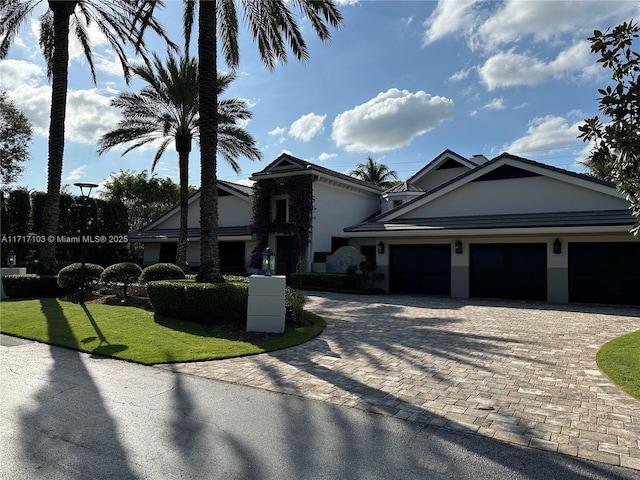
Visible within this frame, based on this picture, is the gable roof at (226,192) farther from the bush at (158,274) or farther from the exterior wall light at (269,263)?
the exterior wall light at (269,263)

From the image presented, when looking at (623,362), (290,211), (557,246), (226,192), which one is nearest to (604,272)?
(557,246)

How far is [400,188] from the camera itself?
26.1 m

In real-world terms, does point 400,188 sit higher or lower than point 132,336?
higher

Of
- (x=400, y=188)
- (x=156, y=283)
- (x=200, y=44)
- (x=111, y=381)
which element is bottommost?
(x=111, y=381)

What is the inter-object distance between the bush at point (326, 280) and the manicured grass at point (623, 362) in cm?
1135

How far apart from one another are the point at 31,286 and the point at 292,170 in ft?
43.1

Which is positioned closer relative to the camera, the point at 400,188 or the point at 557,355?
the point at 557,355

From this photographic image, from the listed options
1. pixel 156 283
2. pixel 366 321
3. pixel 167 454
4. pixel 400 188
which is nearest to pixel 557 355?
pixel 366 321

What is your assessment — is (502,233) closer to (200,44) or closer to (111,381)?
(200,44)

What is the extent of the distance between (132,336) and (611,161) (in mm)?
8934

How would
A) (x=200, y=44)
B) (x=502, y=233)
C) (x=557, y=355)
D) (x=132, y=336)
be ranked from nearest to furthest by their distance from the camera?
(x=557, y=355), (x=132, y=336), (x=200, y=44), (x=502, y=233)

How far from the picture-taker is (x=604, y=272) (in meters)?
14.6

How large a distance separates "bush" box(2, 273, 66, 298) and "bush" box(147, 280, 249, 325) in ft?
26.2

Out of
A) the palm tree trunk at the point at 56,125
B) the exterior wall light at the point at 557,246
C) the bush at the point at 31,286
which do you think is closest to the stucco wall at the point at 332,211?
the exterior wall light at the point at 557,246
